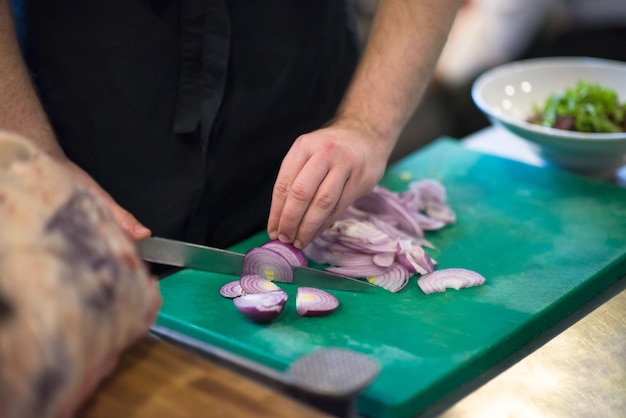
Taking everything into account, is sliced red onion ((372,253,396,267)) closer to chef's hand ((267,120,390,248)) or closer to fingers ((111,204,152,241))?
chef's hand ((267,120,390,248))

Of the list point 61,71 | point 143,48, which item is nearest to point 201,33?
point 143,48

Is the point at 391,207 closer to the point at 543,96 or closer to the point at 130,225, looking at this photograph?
the point at 130,225

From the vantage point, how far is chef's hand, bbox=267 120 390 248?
4.74 ft

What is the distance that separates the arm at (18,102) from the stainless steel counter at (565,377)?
68 cm

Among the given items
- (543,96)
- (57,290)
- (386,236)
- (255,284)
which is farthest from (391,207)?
(57,290)

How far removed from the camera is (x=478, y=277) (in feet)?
4.85

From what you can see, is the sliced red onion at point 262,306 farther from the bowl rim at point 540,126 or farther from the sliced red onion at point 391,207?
the bowl rim at point 540,126

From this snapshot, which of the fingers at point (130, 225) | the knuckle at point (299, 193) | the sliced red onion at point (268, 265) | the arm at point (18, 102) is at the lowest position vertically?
the sliced red onion at point (268, 265)

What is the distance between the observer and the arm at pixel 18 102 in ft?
4.76

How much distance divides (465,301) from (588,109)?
2.61ft

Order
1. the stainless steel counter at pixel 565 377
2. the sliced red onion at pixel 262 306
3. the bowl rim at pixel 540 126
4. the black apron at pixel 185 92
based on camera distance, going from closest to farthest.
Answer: the stainless steel counter at pixel 565 377, the sliced red onion at pixel 262 306, the black apron at pixel 185 92, the bowl rim at pixel 540 126

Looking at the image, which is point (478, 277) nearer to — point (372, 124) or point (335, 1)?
point (372, 124)

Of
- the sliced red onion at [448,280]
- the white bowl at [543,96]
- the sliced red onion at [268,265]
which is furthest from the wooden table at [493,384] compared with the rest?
the white bowl at [543,96]

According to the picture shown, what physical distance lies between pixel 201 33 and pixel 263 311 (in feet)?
2.02
